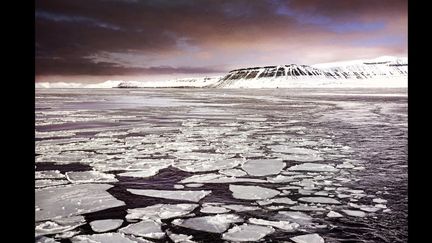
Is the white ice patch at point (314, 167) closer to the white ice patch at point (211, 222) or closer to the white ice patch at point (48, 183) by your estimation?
the white ice patch at point (211, 222)

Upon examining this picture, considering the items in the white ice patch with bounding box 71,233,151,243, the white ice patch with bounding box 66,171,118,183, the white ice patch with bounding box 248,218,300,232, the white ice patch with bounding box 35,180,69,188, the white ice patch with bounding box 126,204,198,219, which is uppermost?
the white ice patch with bounding box 66,171,118,183

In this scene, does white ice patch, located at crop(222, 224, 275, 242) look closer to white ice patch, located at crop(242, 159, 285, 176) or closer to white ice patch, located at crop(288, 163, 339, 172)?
white ice patch, located at crop(242, 159, 285, 176)

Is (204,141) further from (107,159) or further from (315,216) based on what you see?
(315,216)

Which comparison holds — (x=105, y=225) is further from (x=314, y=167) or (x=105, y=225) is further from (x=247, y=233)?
(x=314, y=167)

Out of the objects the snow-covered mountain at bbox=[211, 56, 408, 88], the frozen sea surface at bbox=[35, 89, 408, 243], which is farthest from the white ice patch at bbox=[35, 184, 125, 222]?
the snow-covered mountain at bbox=[211, 56, 408, 88]

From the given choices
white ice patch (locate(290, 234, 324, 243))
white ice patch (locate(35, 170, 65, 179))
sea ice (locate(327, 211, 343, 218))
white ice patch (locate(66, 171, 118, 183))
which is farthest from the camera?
white ice patch (locate(35, 170, 65, 179))

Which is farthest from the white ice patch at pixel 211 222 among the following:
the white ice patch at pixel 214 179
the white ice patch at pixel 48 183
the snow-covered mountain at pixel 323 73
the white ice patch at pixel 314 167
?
the snow-covered mountain at pixel 323 73

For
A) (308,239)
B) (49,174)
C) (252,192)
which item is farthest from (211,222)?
(49,174)
